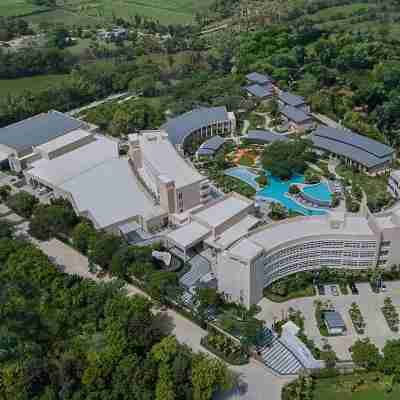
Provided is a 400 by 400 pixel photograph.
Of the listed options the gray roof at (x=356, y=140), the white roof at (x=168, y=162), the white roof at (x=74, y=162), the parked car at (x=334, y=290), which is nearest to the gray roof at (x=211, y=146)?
the white roof at (x=168, y=162)

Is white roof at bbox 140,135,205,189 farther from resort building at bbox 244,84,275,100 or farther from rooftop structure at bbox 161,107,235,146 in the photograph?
resort building at bbox 244,84,275,100

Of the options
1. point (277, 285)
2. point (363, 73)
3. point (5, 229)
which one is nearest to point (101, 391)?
point (277, 285)

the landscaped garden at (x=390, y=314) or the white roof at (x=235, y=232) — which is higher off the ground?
the white roof at (x=235, y=232)

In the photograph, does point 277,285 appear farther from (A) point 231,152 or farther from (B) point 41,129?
(B) point 41,129

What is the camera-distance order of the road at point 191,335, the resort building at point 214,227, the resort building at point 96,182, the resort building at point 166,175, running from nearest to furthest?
1. the road at point 191,335
2. the resort building at point 214,227
3. the resort building at point 166,175
4. the resort building at point 96,182

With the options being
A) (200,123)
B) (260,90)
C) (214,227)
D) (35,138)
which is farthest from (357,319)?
(260,90)

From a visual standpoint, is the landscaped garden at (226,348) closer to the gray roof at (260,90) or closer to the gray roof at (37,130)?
the gray roof at (37,130)

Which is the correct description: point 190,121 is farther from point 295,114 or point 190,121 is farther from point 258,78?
point 258,78

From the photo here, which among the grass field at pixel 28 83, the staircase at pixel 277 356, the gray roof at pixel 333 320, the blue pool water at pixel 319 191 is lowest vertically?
the staircase at pixel 277 356

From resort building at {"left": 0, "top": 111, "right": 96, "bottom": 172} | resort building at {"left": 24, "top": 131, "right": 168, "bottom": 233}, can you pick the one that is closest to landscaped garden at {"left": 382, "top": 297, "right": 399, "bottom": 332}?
resort building at {"left": 24, "top": 131, "right": 168, "bottom": 233}
